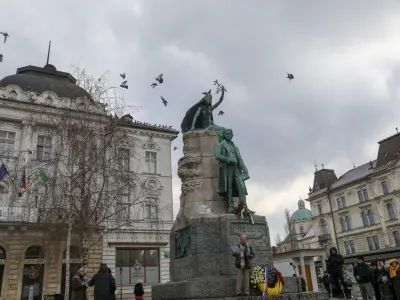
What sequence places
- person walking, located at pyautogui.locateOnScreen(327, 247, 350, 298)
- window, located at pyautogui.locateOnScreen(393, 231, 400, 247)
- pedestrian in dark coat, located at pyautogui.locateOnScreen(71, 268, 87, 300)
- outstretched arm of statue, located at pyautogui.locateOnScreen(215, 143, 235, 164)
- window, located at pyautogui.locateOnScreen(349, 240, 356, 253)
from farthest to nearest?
window, located at pyautogui.locateOnScreen(349, 240, 356, 253)
window, located at pyautogui.locateOnScreen(393, 231, 400, 247)
person walking, located at pyautogui.locateOnScreen(327, 247, 350, 298)
pedestrian in dark coat, located at pyautogui.locateOnScreen(71, 268, 87, 300)
outstretched arm of statue, located at pyautogui.locateOnScreen(215, 143, 235, 164)

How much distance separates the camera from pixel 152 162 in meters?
33.6

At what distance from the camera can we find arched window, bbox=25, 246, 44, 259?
26.0m

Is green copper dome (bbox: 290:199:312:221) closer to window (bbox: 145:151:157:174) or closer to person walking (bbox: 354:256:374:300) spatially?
window (bbox: 145:151:157:174)

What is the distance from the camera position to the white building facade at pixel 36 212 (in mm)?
24750

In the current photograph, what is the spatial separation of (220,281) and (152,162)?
26.5m

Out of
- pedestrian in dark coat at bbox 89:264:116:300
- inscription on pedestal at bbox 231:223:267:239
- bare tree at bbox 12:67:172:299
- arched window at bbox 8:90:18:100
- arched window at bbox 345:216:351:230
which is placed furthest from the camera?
arched window at bbox 345:216:351:230

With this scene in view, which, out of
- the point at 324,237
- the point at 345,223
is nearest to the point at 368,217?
the point at 345,223

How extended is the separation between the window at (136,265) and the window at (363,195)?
122 ft

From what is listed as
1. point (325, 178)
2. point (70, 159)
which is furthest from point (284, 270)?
point (325, 178)

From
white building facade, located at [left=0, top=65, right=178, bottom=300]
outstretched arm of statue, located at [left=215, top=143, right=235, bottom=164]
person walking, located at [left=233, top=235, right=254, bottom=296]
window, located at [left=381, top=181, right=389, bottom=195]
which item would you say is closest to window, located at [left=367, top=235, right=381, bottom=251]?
window, located at [left=381, top=181, right=389, bottom=195]

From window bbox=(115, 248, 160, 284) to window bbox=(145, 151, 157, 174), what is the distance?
24.1ft

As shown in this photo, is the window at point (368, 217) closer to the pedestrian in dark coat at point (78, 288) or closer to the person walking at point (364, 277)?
the person walking at point (364, 277)

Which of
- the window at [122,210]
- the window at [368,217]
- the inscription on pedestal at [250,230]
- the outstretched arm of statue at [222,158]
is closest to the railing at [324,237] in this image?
the window at [368,217]

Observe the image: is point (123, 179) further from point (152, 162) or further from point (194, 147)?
point (152, 162)
